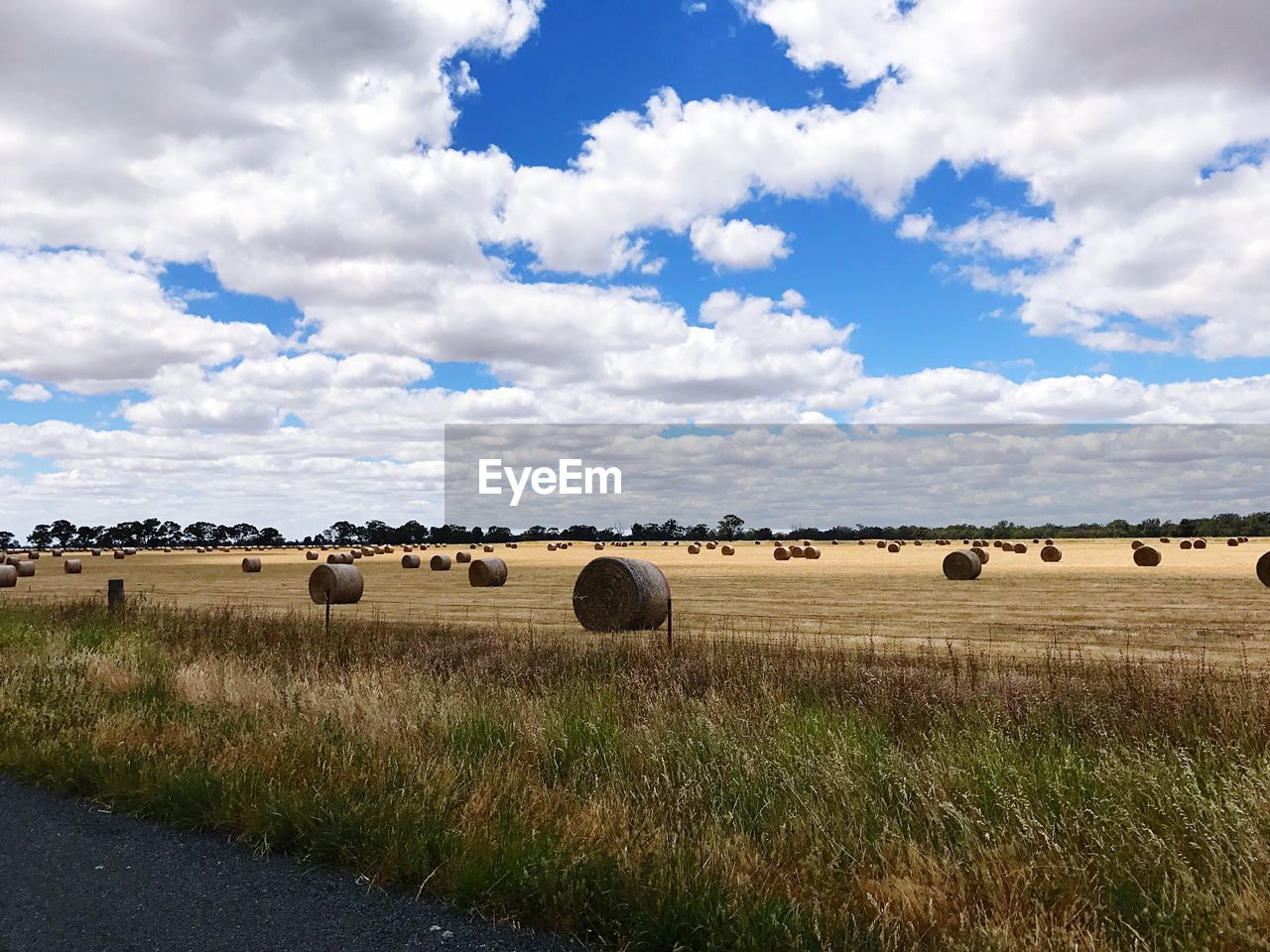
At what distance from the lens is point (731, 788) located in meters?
7.61

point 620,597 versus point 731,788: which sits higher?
point 620,597

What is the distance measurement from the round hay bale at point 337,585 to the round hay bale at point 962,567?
25.9 m

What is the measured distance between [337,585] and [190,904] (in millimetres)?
30001

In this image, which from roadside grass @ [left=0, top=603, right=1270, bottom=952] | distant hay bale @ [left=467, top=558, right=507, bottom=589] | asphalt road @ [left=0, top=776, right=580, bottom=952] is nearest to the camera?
asphalt road @ [left=0, top=776, right=580, bottom=952]

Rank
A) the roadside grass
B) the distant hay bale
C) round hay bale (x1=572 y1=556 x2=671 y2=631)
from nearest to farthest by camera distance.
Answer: the roadside grass → round hay bale (x1=572 y1=556 x2=671 y2=631) → the distant hay bale

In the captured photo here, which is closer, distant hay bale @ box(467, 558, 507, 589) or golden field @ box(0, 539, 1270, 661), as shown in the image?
golden field @ box(0, 539, 1270, 661)

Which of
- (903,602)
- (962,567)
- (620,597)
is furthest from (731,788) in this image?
(962,567)

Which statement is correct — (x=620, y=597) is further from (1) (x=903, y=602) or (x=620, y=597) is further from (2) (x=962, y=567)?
(2) (x=962, y=567)

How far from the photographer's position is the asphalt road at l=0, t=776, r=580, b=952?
205 inches

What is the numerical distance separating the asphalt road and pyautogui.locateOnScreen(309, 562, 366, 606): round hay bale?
28.0m

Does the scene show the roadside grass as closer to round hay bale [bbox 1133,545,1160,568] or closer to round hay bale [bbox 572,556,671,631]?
round hay bale [bbox 572,556,671,631]

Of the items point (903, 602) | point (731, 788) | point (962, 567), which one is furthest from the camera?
point (962, 567)

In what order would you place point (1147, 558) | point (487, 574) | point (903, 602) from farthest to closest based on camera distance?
point (1147, 558), point (487, 574), point (903, 602)

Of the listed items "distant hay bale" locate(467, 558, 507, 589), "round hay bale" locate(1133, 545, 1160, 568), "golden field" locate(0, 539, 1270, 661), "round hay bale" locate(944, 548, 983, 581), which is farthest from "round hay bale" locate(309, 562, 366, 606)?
"round hay bale" locate(1133, 545, 1160, 568)
